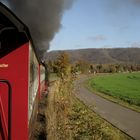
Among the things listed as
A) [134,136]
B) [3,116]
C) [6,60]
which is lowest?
[134,136]

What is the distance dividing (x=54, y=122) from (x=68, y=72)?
7.05ft

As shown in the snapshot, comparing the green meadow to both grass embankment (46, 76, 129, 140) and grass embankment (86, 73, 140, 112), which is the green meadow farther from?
grass embankment (46, 76, 129, 140)

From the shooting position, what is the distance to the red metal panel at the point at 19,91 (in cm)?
581

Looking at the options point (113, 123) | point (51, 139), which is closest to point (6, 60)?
point (51, 139)

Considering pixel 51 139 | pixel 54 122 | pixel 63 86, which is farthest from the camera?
pixel 63 86

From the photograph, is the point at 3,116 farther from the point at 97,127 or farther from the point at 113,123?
the point at 113,123

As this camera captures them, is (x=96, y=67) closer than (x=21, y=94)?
No

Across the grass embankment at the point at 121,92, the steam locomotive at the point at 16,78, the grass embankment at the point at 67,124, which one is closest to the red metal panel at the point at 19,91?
the steam locomotive at the point at 16,78

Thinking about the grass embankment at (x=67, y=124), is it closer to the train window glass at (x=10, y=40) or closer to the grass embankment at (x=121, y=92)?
the train window glass at (x=10, y=40)

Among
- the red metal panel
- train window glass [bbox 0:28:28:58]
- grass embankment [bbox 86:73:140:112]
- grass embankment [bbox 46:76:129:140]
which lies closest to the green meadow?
grass embankment [bbox 86:73:140:112]

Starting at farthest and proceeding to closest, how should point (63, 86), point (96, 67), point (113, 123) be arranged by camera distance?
point (96, 67) → point (113, 123) → point (63, 86)

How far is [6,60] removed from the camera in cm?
587

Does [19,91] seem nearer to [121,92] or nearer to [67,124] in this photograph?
[67,124]

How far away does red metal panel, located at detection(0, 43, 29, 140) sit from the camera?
5809 mm
